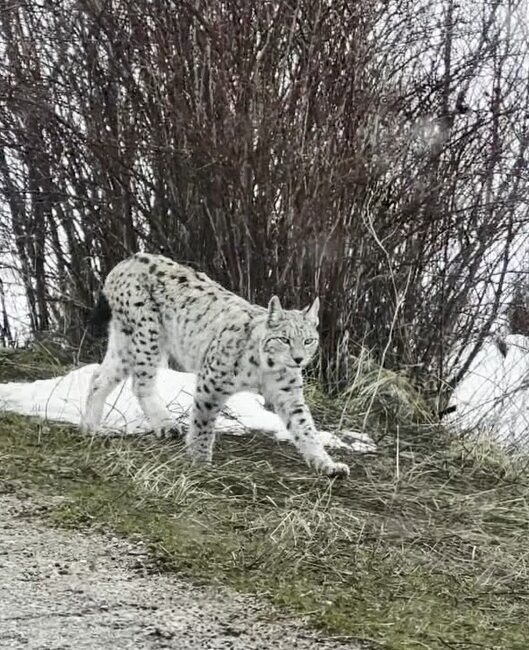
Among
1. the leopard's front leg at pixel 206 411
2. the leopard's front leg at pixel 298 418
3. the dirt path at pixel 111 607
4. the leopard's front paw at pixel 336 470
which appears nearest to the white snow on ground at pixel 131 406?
the leopard's front leg at pixel 206 411

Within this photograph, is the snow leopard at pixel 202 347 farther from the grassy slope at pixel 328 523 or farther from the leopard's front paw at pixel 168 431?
the grassy slope at pixel 328 523

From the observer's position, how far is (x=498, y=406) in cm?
830

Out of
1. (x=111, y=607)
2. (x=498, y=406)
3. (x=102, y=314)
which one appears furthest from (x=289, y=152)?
(x=111, y=607)

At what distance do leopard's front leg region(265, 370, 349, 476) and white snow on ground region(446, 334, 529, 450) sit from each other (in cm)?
178

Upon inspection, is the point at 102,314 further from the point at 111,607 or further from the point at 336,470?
the point at 111,607

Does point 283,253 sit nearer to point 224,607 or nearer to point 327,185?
point 327,185

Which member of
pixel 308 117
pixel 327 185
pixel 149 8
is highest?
pixel 149 8

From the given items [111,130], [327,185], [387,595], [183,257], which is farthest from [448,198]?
[387,595]

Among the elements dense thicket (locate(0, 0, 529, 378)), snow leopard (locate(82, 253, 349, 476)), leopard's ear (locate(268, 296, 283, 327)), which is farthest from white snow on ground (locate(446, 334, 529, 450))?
leopard's ear (locate(268, 296, 283, 327))

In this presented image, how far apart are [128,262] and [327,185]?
159 cm

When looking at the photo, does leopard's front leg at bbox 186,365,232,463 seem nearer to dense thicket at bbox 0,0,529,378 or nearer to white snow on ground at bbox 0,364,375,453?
white snow on ground at bbox 0,364,375,453

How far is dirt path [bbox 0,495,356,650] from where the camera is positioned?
353 cm

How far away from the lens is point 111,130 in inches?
329

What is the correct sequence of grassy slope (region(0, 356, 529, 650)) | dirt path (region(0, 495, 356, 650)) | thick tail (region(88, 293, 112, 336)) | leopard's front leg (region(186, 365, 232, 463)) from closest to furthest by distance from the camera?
dirt path (region(0, 495, 356, 650))
grassy slope (region(0, 356, 529, 650))
leopard's front leg (region(186, 365, 232, 463))
thick tail (region(88, 293, 112, 336))
